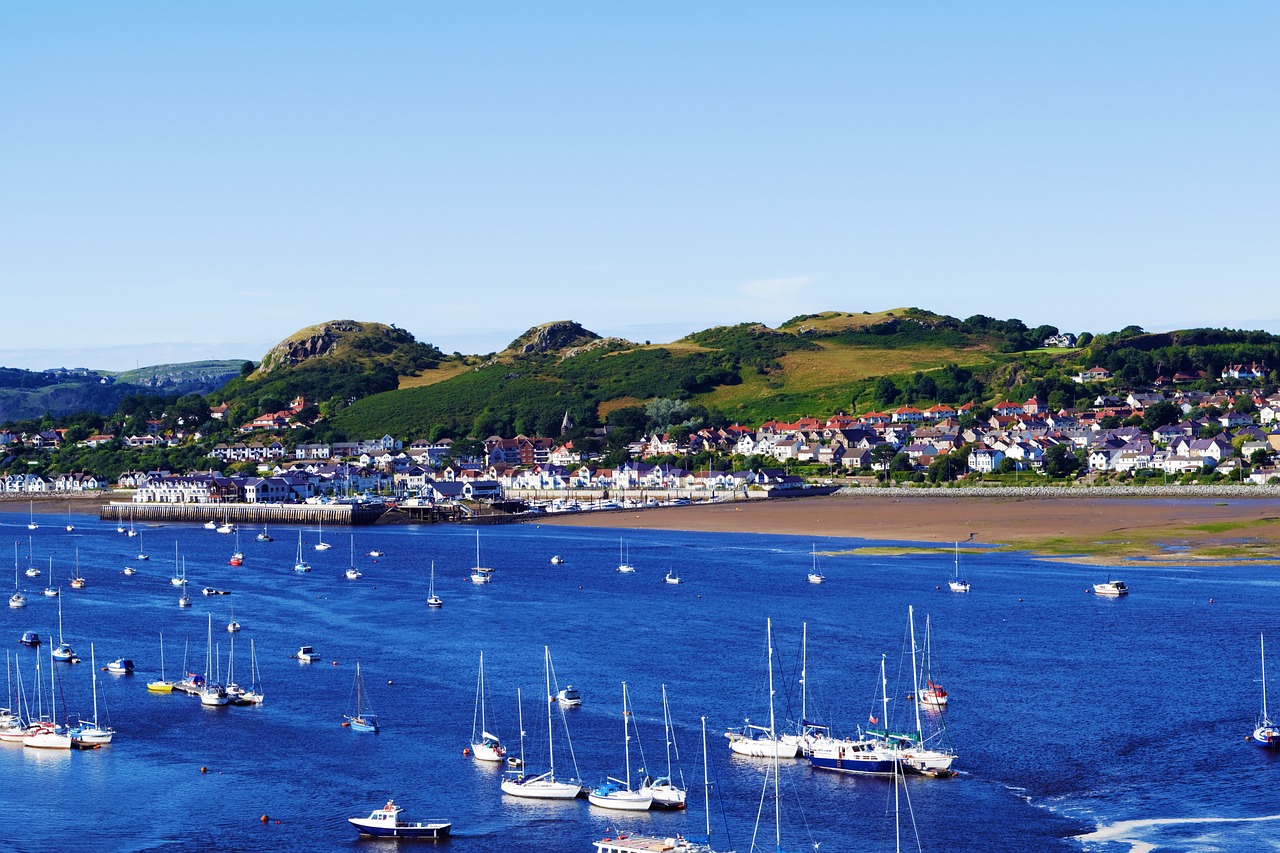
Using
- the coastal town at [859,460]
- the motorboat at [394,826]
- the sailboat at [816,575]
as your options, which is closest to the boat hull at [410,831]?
the motorboat at [394,826]

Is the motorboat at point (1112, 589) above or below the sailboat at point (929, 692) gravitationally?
above

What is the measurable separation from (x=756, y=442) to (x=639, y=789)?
147028 mm

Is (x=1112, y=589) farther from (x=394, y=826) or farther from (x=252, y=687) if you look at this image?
(x=394, y=826)

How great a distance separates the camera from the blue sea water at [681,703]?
37125 millimetres

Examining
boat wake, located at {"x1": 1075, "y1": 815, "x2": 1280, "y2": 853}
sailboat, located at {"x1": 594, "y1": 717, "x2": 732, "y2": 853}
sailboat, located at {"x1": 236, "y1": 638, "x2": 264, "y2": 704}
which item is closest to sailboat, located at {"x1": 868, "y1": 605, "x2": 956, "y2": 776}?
boat wake, located at {"x1": 1075, "y1": 815, "x2": 1280, "y2": 853}

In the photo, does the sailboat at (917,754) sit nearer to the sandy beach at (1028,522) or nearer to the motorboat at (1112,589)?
the motorboat at (1112,589)

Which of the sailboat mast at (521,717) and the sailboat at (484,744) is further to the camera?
the sailboat mast at (521,717)

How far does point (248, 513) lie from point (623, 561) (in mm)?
64685

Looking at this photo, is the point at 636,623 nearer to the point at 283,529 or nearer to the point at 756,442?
the point at 283,529

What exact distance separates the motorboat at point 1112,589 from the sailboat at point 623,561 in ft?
86.1

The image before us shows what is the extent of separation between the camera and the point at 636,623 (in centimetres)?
6656

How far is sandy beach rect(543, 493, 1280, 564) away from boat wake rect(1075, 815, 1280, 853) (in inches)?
1906

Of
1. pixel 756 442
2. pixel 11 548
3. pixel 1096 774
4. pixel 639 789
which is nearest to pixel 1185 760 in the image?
pixel 1096 774

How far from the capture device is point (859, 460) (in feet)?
550
